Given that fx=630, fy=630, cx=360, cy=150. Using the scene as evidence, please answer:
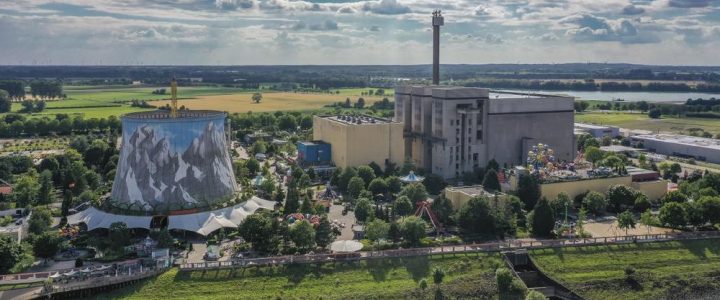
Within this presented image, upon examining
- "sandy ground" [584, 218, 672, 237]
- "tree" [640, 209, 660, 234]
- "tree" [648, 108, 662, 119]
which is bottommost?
"sandy ground" [584, 218, 672, 237]

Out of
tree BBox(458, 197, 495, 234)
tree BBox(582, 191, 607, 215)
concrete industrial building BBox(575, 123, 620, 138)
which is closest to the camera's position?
tree BBox(458, 197, 495, 234)

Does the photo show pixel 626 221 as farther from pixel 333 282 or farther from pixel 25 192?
pixel 25 192

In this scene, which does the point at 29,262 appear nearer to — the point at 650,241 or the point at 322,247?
the point at 322,247

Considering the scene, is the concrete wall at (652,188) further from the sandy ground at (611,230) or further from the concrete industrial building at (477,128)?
the concrete industrial building at (477,128)

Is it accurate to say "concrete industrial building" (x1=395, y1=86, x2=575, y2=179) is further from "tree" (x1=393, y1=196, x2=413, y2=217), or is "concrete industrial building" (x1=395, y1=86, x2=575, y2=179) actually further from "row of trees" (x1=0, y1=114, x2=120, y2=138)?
"row of trees" (x1=0, y1=114, x2=120, y2=138)

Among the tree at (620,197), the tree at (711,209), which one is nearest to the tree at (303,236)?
the tree at (620,197)

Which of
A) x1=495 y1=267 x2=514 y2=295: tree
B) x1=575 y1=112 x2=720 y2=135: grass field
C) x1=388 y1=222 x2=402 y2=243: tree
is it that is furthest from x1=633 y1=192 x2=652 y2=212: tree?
x1=575 y1=112 x2=720 y2=135: grass field

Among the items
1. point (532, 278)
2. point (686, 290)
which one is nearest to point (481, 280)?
point (532, 278)
